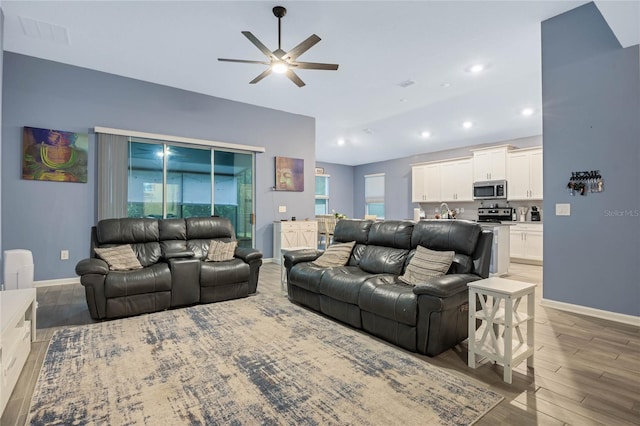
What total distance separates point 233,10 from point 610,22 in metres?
3.54

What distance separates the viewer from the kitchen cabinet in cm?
832

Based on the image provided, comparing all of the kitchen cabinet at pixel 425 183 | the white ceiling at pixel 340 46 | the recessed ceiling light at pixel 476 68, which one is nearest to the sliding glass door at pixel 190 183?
the white ceiling at pixel 340 46

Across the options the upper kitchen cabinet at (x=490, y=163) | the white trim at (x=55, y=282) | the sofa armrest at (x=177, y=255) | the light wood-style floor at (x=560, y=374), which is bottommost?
the light wood-style floor at (x=560, y=374)

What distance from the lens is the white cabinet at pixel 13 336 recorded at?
1.79m

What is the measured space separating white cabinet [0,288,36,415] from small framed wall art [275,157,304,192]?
174 inches

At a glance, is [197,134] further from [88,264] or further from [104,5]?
[88,264]

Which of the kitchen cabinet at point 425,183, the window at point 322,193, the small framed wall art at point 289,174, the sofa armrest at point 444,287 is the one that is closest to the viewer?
the sofa armrest at point 444,287

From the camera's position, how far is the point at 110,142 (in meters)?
4.76

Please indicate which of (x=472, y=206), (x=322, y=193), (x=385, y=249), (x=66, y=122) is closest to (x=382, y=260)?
(x=385, y=249)

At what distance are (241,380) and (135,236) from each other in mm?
2651

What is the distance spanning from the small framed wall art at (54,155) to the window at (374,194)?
314 inches

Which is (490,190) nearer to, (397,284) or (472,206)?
(472,206)

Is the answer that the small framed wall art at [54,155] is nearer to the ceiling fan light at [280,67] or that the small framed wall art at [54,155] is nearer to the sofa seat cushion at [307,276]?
→ the ceiling fan light at [280,67]

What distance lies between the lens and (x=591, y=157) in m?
3.29
